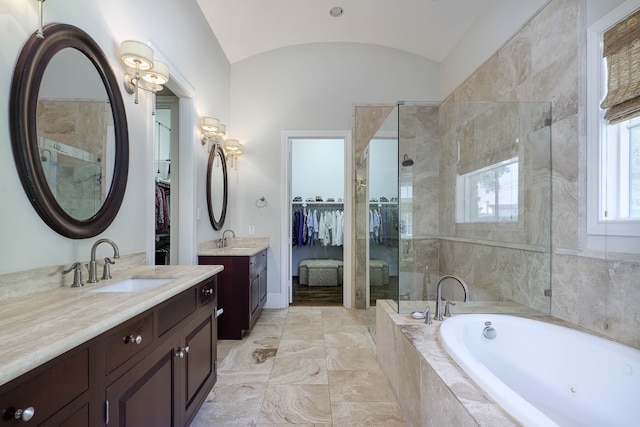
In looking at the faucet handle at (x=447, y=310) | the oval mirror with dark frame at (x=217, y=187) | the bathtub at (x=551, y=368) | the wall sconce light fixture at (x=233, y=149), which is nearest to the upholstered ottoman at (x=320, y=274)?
the oval mirror with dark frame at (x=217, y=187)

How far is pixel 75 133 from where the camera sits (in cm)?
136

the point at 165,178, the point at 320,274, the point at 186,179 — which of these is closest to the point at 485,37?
the point at 186,179

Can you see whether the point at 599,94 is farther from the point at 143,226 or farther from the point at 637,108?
the point at 143,226

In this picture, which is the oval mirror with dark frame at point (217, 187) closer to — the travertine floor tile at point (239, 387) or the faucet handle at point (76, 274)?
the travertine floor tile at point (239, 387)

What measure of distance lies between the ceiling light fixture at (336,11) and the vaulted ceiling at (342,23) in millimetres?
29

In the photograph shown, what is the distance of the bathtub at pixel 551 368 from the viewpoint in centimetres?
121

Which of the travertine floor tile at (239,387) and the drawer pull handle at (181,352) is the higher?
the drawer pull handle at (181,352)

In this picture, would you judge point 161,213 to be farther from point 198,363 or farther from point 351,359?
point 351,359

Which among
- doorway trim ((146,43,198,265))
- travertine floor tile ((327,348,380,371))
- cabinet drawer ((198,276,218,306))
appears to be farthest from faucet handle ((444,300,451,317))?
doorway trim ((146,43,198,265))

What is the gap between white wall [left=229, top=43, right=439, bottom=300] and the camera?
12.7ft

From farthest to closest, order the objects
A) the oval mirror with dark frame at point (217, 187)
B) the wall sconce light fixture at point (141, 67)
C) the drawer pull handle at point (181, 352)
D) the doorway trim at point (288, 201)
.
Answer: the doorway trim at point (288, 201) < the oval mirror with dark frame at point (217, 187) < the wall sconce light fixture at point (141, 67) < the drawer pull handle at point (181, 352)

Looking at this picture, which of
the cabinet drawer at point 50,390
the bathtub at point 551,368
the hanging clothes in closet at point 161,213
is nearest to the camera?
the cabinet drawer at point 50,390

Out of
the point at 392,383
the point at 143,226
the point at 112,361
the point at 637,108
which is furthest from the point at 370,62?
the point at 112,361

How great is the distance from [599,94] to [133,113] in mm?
2702
